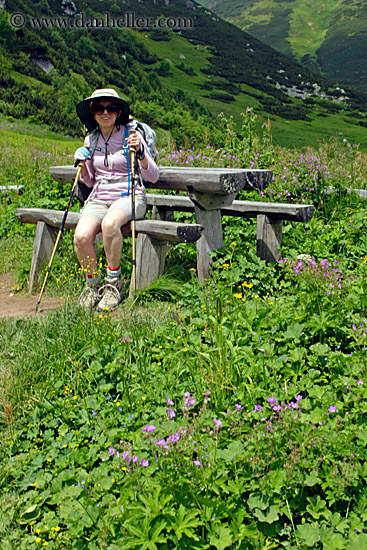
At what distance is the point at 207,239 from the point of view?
5.18 metres

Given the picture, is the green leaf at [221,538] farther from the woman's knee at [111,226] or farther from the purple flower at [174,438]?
the woman's knee at [111,226]

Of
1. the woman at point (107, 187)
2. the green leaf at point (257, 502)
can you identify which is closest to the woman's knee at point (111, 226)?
the woman at point (107, 187)

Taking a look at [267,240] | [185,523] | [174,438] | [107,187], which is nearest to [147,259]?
[107,187]

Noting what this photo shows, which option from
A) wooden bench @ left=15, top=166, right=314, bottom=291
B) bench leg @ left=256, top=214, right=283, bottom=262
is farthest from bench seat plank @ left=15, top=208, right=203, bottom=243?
bench leg @ left=256, top=214, right=283, bottom=262

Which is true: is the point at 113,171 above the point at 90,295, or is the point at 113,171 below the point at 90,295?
above

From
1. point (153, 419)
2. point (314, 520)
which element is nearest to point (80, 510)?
point (153, 419)

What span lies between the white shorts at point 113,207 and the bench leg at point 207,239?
581mm

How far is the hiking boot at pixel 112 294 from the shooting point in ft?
16.1

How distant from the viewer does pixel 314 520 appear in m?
2.47

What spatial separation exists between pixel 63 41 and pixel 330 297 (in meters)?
88.7

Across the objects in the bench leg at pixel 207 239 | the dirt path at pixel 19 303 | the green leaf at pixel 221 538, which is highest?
the bench leg at pixel 207 239

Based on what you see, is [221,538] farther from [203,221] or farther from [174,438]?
[203,221]

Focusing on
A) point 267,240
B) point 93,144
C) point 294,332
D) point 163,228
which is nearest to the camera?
point 294,332

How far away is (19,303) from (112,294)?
1.21 meters
